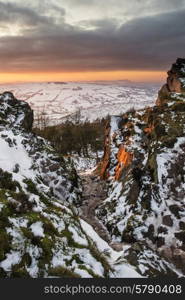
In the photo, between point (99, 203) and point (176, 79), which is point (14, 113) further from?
point (176, 79)

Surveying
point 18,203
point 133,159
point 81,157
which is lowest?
point 81,157

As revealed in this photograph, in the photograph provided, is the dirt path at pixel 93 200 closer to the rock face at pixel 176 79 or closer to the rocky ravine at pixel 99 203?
the rocky ravine at pixel 99 203

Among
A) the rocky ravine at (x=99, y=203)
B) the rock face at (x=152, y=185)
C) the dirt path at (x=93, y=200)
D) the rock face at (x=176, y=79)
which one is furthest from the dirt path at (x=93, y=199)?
the rock face at (x=176, y=79)

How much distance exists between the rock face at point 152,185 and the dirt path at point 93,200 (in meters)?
1.04

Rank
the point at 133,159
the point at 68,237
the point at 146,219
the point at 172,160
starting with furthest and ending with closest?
the point at 133,159 → the point at 172,160 → the point at 146,219 → the point at 68,237

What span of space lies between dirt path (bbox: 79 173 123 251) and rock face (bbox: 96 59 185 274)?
104cm

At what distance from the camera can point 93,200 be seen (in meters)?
47.8

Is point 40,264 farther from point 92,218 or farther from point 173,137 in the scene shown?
point 173,137

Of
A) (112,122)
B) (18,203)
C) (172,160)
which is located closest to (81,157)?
(112,122)

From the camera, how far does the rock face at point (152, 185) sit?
32.5 metres

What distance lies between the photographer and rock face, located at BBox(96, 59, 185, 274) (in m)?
32.5

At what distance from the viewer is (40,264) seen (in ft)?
39.5

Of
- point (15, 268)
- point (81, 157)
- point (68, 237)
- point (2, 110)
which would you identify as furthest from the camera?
point (81, 157)

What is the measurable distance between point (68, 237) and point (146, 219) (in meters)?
21.5
